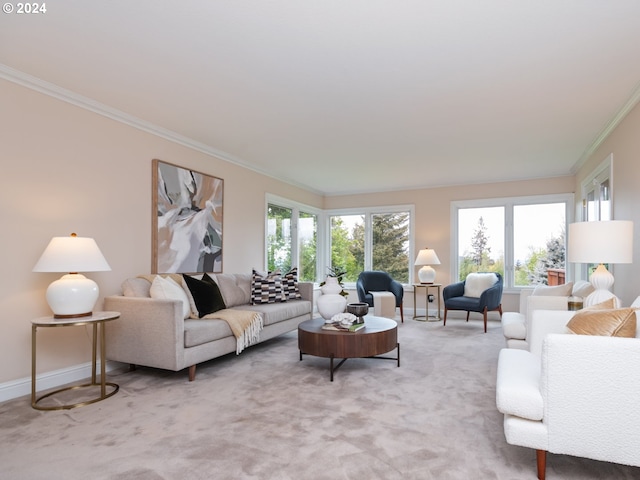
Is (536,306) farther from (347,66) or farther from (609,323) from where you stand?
(347,66)

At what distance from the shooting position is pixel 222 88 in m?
3.19

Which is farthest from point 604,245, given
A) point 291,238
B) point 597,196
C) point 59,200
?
point 291,238

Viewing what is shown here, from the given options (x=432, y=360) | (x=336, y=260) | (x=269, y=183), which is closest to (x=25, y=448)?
(x=432, y=360)

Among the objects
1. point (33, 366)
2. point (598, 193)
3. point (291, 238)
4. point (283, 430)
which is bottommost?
point (283, 430)

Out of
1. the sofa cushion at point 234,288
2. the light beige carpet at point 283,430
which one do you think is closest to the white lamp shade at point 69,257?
the light beige carpet at point 283,430

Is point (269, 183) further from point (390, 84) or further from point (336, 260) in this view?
point (390, 84)

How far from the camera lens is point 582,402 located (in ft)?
5.48

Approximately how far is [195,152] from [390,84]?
103 inches

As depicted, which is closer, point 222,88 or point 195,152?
point 222,88

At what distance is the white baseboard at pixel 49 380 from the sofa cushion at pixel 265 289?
5.71ft

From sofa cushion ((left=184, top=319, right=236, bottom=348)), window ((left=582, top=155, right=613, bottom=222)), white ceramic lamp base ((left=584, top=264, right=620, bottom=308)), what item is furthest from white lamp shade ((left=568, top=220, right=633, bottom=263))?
sofa cushion ((left=184, top=319, right=236, bottom=348))

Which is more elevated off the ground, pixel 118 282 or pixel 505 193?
pixel 505 193

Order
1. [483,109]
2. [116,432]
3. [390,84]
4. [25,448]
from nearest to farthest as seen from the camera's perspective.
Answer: [25,448], [116,432], [390,84], [483,109]

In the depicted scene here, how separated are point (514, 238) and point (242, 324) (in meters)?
5.02
